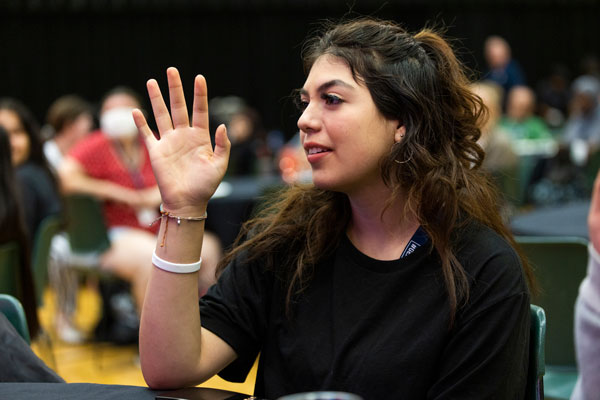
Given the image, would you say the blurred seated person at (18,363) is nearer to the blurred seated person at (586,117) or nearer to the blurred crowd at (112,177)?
the blurred crowd at (112,177)

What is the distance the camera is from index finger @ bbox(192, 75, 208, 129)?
58.3 inches

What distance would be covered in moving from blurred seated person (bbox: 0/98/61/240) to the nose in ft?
8.78

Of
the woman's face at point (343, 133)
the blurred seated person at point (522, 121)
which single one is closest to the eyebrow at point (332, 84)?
the woman's face at point (343, 133)

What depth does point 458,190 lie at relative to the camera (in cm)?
156

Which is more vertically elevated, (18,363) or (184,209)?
(184,209)

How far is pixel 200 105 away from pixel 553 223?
2.43 metres

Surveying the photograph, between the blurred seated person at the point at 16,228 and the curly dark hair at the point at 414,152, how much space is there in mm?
1368

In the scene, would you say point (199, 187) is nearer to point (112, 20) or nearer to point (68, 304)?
point (68, 304)

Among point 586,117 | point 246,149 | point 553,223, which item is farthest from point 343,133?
point 586,117

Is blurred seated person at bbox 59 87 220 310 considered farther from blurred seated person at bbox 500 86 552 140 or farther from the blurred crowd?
blurred seated person at bbox 500 86 552 140

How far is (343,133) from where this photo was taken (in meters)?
1.51

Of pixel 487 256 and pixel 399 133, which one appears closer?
pixel 487 256

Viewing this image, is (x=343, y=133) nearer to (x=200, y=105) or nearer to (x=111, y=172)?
(x=200, y=105)

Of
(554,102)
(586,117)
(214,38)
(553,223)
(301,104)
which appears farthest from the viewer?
(214,38)
